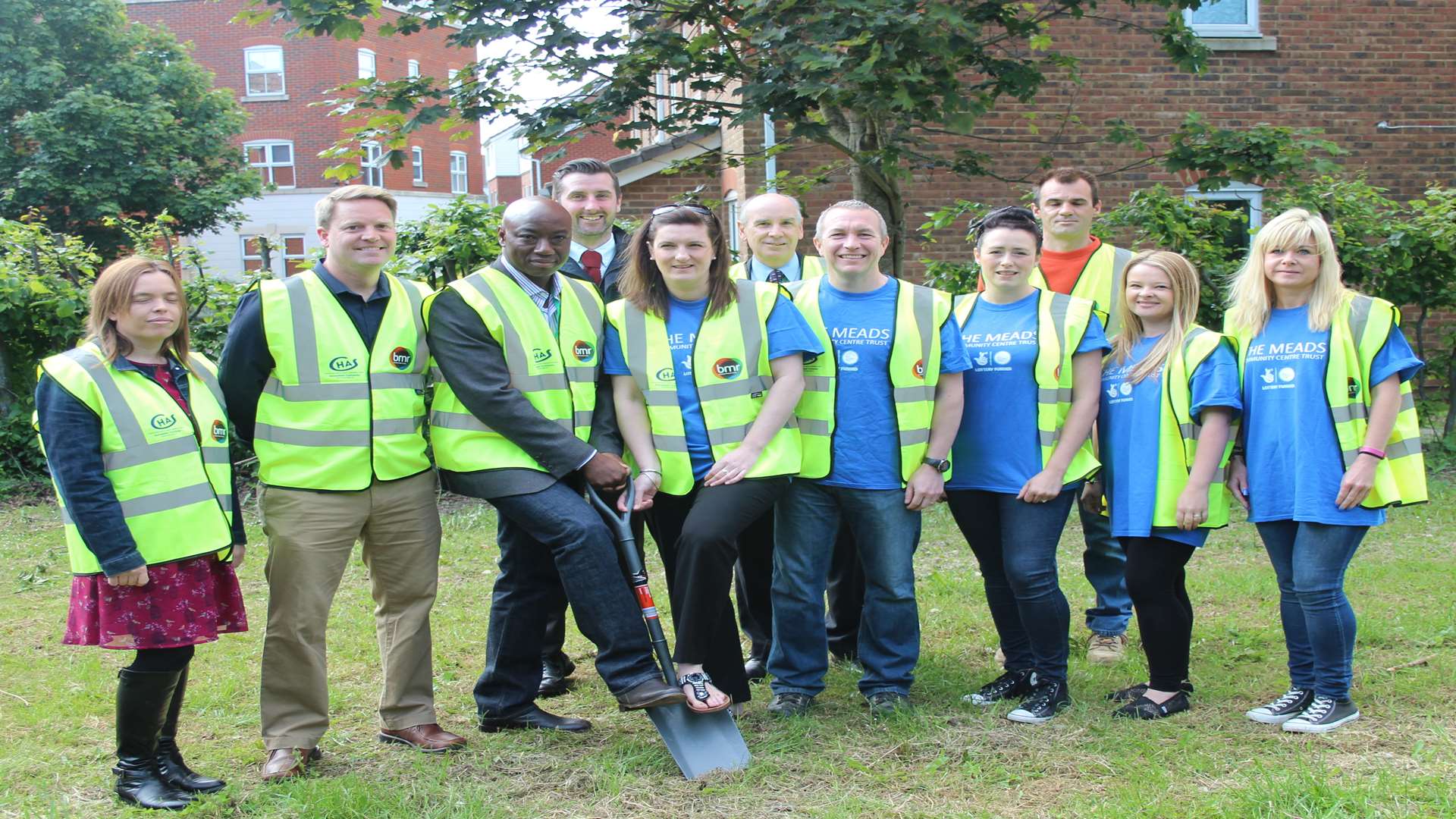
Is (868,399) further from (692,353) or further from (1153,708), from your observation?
(1153,708)

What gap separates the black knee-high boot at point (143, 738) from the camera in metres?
3.79

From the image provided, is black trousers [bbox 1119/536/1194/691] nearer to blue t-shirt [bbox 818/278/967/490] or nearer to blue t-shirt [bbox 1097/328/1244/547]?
blue t-shirt [bbox 1097/328/1244/547]

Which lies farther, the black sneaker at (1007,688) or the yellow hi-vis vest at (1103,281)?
the yellow hi-vis vest at (1103,281)

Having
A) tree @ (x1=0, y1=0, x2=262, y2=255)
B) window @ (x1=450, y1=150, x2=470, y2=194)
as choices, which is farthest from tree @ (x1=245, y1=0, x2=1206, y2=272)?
window @ (x1=450, y1=150, x2=470, y2=194)

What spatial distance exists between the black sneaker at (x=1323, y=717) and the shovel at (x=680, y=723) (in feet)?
6.39

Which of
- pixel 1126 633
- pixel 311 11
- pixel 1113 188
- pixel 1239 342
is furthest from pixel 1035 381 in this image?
pixel 1113 188

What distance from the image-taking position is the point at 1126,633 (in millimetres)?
5512

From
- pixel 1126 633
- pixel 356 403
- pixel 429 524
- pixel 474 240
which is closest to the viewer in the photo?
pixel 356 403

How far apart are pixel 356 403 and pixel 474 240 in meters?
4.68

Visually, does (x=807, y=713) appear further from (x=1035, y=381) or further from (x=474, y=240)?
(x=474, y=240)

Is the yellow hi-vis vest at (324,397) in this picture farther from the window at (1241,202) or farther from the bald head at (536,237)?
the window at (1241,202)

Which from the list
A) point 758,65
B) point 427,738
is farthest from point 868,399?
point 758,65

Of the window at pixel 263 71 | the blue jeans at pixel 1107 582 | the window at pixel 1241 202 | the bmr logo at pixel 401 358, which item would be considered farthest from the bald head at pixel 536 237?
the window at pixel 263 71

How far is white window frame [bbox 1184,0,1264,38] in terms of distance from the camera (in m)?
12.3
